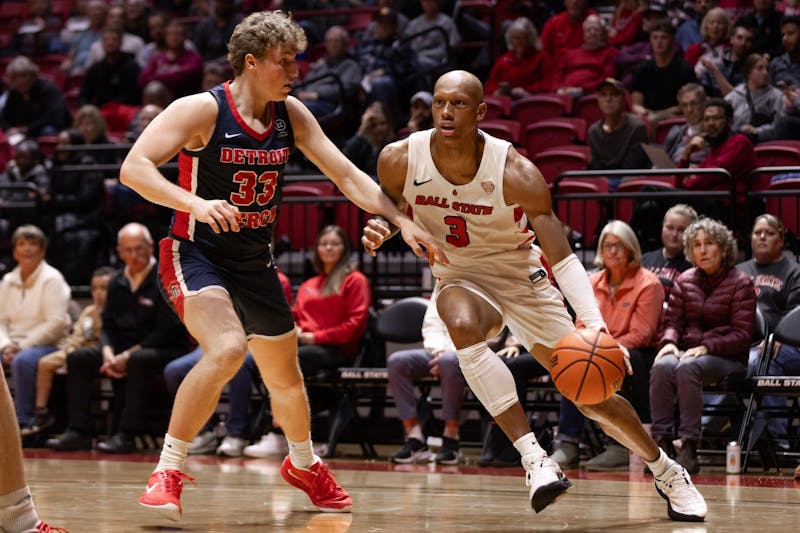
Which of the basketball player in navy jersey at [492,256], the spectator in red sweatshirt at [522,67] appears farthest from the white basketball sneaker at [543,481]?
the spectator in red sweatshirt at [522,67]

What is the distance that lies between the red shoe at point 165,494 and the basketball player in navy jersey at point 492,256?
124 centimetres

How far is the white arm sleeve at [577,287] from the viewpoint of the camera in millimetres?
4824

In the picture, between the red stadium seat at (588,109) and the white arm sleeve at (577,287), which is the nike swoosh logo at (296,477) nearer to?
the white arm sleeve at (577,287)

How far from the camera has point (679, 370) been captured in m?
7.14

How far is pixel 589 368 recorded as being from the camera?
4.55m

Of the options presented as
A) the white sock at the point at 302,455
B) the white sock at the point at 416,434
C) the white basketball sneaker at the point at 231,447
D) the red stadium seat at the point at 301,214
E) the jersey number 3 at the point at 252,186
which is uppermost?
the jersey number 3 at the point at 252,186

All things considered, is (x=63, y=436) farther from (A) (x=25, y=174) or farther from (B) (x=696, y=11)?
(B) (x=696, y=11)

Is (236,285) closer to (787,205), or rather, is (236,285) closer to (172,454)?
(172,454)

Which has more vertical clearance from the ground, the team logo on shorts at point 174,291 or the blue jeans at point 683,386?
the team logo on shorts at point 174,291

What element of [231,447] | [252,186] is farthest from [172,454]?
[231,447]

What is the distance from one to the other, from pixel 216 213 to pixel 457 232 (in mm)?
1196

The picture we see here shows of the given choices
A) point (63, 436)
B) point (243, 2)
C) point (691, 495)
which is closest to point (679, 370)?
point (691, 495)

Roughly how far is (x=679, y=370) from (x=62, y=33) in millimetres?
10887

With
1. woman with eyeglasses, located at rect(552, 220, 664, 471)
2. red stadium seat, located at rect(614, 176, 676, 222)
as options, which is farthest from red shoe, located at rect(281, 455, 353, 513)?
red stadium seat, located at rect(614, 176, 676, 222)
